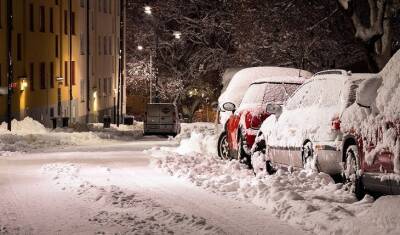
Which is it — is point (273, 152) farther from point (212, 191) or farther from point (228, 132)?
point (228, 132)

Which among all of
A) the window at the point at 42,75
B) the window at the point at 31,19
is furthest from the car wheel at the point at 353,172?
the window at the point at 42,75

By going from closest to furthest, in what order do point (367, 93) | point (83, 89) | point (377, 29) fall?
point (367, 93), point (377, 29), point (83, 89)

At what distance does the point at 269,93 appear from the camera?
17.4 m

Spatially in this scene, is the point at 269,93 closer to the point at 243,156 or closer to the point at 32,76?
the point at 243,156

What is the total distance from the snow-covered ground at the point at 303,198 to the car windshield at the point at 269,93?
150 cm

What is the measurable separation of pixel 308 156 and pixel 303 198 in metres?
2.06

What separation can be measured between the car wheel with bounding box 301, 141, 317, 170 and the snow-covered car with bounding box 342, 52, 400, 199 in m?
1.24

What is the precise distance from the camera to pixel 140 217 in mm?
10141

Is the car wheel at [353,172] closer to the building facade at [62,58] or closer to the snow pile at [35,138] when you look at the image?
the snow pile at [35,138]

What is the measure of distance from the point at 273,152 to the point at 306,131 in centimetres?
185

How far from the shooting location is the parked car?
152ft

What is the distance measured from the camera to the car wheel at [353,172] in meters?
10.7

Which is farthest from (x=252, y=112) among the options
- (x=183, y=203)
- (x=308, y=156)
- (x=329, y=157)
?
(x=183, y=203)

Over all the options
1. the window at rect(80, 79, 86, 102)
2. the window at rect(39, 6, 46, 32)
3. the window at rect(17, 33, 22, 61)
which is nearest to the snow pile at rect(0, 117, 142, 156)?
the window at rect(17, 33, 22, 61)
